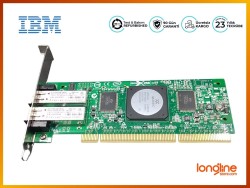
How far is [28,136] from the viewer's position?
7207mm

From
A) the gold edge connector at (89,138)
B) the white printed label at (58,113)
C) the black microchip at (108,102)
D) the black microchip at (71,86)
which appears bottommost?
the gold edge connector at (89,138)

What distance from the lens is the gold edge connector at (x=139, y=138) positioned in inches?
281

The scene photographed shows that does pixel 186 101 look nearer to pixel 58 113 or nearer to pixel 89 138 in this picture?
pixel 89 138

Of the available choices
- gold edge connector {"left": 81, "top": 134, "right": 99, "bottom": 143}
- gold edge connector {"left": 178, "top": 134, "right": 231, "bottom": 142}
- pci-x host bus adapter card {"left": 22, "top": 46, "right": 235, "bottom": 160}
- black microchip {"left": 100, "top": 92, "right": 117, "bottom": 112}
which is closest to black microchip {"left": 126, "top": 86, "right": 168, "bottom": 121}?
pci-x host bus adapter card {"left": 22, "top": 46, "right": 235, "bottom": 160}

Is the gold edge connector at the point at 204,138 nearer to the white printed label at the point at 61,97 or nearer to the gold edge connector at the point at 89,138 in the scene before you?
the gold edge connector at the point at 89,138

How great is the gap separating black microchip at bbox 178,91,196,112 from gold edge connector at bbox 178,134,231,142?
59 centimetres

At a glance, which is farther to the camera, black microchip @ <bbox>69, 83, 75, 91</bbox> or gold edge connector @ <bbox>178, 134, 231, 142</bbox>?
black microchip @ <bbox>69, 83, 75, 91</bbox>

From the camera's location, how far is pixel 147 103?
7625 mm

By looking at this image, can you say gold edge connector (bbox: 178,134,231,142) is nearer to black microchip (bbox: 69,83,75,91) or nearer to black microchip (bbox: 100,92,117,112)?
black microchip (bbox: 100,92,117,112)

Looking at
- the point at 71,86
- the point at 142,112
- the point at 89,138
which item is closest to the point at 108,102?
the point at 142,112

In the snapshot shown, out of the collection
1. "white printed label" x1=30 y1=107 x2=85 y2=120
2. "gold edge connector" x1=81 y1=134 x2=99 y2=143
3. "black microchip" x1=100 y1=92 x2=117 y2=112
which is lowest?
"gold edge connector" x1=81 y1=134 x2=99 y2=143

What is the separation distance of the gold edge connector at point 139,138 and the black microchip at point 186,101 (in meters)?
0.67

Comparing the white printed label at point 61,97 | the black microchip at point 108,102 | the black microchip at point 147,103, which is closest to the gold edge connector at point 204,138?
the black microchip at point 147,103

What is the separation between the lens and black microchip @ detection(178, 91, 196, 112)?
24.6ft
